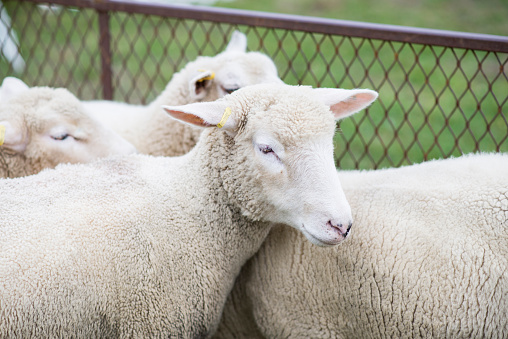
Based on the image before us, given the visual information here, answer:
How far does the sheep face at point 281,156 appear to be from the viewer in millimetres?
2492

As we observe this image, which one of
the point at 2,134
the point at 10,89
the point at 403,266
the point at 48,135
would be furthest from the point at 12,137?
the point at 403,266

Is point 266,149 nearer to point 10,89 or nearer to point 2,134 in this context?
point 2,134

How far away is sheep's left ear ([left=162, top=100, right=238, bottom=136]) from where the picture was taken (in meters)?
2.63

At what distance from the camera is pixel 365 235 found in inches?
113

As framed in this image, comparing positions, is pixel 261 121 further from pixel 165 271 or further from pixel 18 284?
pixel 18 284

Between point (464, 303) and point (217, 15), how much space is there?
2786 mm

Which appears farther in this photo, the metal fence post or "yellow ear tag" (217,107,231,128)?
the metal fence post

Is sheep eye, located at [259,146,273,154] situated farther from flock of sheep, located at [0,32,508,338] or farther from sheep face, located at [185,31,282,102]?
sheep face, located at [185,31,282,102]

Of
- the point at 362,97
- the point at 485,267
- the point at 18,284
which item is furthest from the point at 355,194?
the point at 18,284

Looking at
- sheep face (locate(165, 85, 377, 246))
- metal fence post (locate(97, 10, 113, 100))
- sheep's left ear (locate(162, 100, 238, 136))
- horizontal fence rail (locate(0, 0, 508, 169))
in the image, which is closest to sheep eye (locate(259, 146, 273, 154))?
sheep face (locate(165, 85, 377, 246))

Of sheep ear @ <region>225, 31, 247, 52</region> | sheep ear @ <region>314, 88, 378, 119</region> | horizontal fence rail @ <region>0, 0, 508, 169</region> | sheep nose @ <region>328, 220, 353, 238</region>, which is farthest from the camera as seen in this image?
sheep ear @ <region>225, 31, 247, 52</region>

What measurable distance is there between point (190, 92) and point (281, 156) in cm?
138

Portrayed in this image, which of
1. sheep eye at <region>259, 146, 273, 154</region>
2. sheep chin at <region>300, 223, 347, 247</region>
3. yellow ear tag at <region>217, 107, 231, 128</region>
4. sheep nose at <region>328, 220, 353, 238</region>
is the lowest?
sheep chin at <region>300, 223, 347, 247</region>

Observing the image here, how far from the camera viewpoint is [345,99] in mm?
2877
